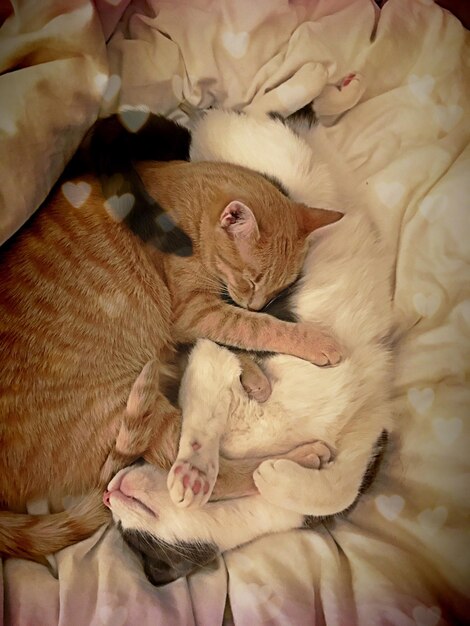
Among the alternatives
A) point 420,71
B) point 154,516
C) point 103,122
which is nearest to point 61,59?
point 103,122

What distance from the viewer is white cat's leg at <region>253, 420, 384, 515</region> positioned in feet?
3.26

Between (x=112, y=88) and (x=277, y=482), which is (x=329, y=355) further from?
(x=112, y=88)

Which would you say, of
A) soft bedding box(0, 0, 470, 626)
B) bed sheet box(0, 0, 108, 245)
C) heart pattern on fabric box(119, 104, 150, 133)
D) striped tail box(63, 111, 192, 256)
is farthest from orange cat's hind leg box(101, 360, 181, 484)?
heart pattern on fabric box(119, 104, 150, 133)

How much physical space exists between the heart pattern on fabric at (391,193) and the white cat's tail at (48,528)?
75 centimetres

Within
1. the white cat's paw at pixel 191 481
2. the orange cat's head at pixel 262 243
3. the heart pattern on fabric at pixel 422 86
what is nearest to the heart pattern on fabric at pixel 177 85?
the orange cat's head at pixel 262 243

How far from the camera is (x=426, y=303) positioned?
1094mm

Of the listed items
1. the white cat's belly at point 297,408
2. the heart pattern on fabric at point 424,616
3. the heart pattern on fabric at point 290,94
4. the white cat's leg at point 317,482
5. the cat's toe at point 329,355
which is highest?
the heart pattern on fabric at point 290,94

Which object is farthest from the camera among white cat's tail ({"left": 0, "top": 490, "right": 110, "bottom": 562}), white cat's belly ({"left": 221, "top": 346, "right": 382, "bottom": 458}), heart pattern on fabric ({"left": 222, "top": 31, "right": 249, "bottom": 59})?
heart pattern on fabric ({"left": 222, "top": 31, "right": 249, "bottom": 59})

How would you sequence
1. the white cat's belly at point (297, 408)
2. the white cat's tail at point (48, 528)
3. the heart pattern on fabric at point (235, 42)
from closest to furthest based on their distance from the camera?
the white cat's tail at point (48, 528)
the white cat's belly at point (297, 408)
the heart pattern on fabric at point (235, 42)

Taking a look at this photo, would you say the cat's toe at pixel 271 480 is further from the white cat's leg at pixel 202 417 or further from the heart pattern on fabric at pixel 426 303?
the heart pattern on fabric at pixel 426 303

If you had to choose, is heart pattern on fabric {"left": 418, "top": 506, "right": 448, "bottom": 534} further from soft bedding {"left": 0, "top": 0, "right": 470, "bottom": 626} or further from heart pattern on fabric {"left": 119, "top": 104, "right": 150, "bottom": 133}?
heart pattern on fabric {"left": 119, "top": 104, "right": 150, "bottom": 133}

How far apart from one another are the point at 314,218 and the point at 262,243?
111 mm

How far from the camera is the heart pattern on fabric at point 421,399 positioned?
3.42ft

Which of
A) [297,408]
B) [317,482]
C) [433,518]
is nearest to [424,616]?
[433,518]
